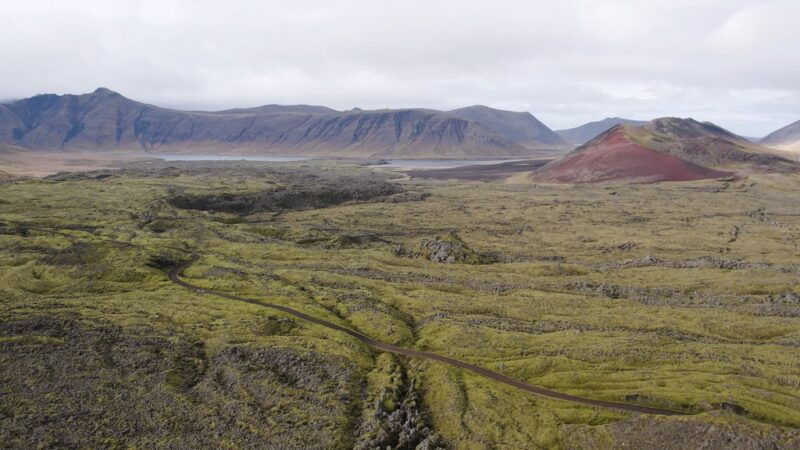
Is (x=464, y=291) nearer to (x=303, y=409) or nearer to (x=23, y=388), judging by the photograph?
(x=303, y=409)

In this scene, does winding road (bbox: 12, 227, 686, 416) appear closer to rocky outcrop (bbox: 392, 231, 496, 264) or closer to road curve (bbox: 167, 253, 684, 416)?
road curve (bbox: 167, 253, 684, 416)

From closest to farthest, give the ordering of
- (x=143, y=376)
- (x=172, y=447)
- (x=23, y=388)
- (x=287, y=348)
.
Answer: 1. (x=172, y=447)
2. (x=23, y=388)
3. (x=143, y=376)
4. (x=287, y=348)

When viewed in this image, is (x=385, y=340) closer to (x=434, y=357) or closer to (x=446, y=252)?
(x=434, y=357)

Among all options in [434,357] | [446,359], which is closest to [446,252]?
[434,357]

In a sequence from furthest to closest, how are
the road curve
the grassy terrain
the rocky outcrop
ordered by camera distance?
the rocky outcrop, the road curve, the grassy terrain

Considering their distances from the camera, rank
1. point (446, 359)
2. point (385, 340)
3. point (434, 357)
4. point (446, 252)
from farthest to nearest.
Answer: point (446, 252), point (385, 340), point (434, 357), point (446, 359)

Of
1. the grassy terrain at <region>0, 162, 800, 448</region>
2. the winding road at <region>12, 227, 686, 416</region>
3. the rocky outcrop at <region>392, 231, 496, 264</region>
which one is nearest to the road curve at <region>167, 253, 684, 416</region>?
the winding road at <region>12, 227, 686, 416</region>

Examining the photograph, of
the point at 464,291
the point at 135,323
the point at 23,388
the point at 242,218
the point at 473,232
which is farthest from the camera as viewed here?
the point at 242,218

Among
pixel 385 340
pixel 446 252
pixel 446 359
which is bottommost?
pixel 385 340

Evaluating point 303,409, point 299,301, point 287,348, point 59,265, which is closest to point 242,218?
point 59,265
